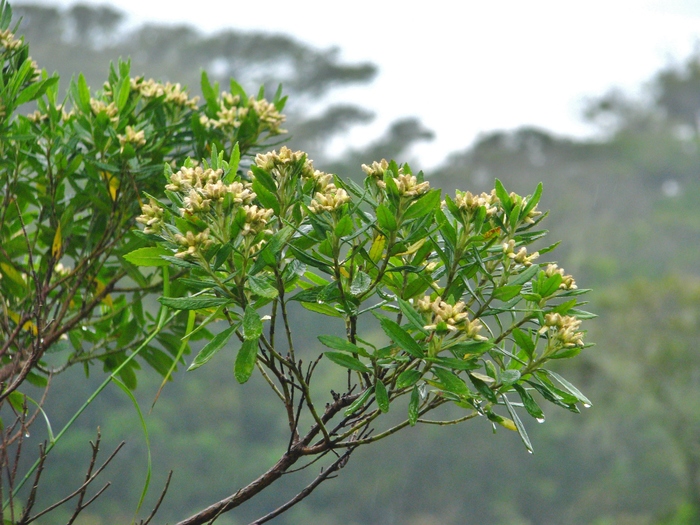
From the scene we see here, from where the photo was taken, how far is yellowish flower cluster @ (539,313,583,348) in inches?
37.7

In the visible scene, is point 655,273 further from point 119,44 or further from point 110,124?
point 110,124

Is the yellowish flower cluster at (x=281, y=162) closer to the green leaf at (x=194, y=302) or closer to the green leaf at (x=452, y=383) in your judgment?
the green leaf at (x=194, y=302)

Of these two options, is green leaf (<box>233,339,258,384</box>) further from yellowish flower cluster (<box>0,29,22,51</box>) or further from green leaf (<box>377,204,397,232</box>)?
yellowish flower cluster (<box>0,29,22,51</box>)

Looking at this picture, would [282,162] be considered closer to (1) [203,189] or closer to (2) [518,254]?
(1) [203,189]

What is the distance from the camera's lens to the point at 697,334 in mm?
13750

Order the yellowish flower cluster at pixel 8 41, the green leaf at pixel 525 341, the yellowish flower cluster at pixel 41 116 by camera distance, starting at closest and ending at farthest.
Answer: the green leaf at pixel 525 341 → the yellowish flower cluster at pixel 8 41 → the yellowish flower cluster at pixel 41 116

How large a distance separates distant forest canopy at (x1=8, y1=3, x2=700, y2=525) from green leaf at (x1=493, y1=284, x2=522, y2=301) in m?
12.8

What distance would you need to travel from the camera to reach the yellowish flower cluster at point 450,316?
88 cm

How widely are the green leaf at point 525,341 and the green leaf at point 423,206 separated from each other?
18 cm

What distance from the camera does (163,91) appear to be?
1.49 meters

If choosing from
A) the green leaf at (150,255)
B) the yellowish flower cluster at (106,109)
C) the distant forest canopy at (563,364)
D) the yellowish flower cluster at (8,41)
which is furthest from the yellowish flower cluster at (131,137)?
the distant forest canopy at (563,364)

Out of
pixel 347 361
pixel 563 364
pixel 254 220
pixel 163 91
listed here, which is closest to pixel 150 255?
pixel 254 220

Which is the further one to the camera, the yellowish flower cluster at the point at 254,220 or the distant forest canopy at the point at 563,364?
the distant forest canopy at the point at 563,364

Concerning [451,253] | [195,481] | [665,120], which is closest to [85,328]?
[451,253]
